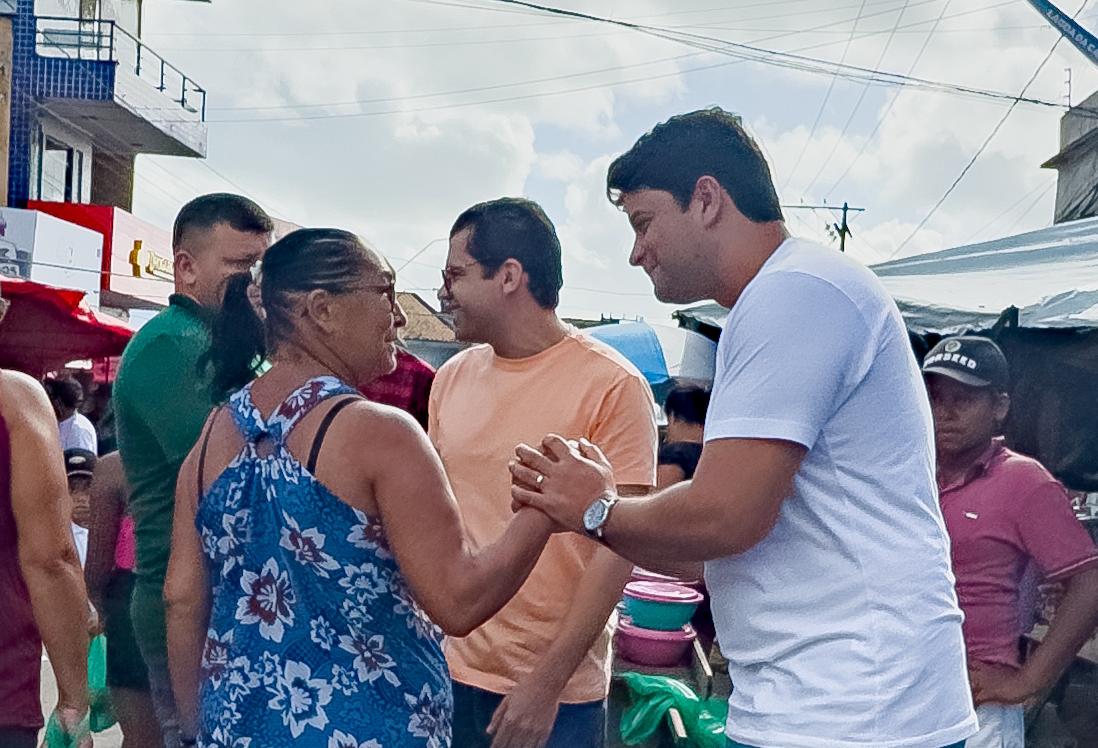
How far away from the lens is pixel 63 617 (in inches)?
101

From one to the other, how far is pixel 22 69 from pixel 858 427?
2338cm

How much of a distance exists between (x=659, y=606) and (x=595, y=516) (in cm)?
246

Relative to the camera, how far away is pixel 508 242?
279 centimetres

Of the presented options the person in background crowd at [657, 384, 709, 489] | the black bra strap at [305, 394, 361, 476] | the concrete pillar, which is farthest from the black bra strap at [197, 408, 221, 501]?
the concrete pillar

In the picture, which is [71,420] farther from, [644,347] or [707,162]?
[707,162]

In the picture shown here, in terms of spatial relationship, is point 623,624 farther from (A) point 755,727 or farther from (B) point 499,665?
(A) point 755,727

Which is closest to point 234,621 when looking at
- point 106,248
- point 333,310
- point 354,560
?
point 354,560

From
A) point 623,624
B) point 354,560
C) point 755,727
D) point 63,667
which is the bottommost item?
point 623,624

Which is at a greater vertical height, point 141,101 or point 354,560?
point 141,101

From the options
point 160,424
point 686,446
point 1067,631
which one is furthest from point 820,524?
point 686,446

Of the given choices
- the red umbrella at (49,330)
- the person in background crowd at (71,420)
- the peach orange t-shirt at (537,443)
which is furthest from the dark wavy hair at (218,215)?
the red umbrella at (49,330)

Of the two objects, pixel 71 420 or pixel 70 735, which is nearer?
pixel 70 735

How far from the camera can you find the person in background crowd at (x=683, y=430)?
5164 mm

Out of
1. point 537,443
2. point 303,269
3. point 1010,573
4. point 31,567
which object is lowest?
point 31,567
